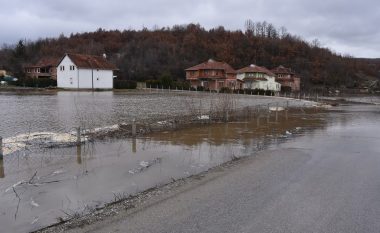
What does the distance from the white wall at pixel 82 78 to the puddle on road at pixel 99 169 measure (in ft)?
196

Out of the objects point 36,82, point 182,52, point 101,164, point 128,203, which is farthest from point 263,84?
point 128,203

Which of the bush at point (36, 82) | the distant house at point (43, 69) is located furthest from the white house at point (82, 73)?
the distant house at point (43, 69)

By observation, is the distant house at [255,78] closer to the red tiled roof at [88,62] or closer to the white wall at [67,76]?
the red tiled roof at [88,62]

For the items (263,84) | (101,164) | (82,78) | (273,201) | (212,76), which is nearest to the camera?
(273,201)

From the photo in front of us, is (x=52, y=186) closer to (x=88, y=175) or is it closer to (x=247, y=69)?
(x=88, y=175)

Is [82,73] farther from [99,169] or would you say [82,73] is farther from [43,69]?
[99,169]

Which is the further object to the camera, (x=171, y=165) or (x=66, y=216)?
(x=171, y=165)

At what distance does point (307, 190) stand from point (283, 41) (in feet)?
488

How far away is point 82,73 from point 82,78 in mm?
916

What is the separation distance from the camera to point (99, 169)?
462 inches

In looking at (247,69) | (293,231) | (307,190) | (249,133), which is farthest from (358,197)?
(247,69)

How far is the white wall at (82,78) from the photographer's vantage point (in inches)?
2972

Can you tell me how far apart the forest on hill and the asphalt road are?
8582cm

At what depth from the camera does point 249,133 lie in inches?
795
